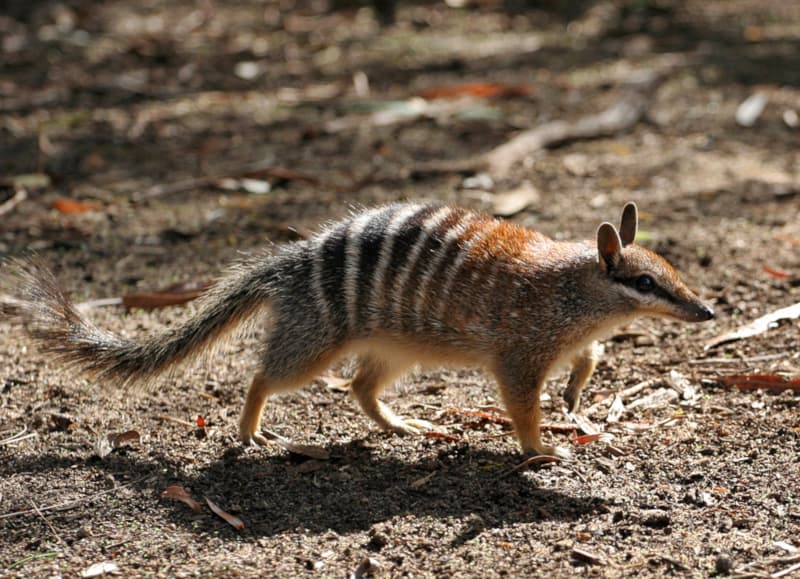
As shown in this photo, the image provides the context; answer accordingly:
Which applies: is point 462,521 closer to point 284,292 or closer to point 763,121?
point 284,292

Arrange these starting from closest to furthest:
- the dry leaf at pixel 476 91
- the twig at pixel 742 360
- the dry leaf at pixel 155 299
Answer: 1. the twig at pixel 742 360
2. the dry leaf at pixel 155 299
3. the dry leaf at pixel 476 91

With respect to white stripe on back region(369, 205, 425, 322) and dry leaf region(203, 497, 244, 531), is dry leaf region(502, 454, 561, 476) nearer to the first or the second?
white stripe on back region(369, 205, 425, 322)

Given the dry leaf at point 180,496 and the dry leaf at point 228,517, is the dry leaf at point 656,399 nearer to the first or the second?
the dry leaf at point 228,517

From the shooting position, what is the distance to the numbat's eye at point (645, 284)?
473 centimetres

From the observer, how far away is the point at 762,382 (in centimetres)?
517

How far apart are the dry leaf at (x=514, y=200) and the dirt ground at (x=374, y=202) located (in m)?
0.12

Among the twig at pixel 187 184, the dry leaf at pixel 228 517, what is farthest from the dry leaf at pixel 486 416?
the twig at pixel 187 184

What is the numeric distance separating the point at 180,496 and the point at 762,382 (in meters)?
2.83

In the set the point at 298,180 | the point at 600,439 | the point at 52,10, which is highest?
the point at 52,10

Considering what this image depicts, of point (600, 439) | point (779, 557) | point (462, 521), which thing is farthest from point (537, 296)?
point (779, 557)

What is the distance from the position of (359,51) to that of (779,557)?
8880 mm

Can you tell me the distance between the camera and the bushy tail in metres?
4.95

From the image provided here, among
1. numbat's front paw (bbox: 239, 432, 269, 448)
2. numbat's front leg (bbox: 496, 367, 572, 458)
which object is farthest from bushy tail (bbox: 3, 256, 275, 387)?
numbat's front leg (bbox: 496, 367, 572, 458)

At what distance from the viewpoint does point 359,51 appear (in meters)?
11.7
